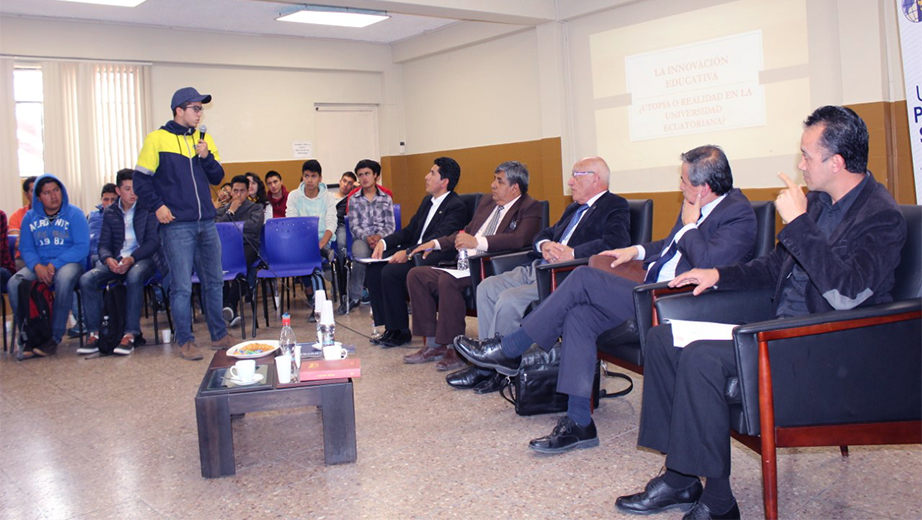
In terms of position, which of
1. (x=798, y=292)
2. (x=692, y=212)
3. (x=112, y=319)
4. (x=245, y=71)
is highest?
(x=245, y=71)

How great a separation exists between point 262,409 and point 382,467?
512 millimetres

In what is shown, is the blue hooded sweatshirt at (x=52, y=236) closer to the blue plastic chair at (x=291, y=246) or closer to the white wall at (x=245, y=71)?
the blue plastic chair at (x=291, y=246)

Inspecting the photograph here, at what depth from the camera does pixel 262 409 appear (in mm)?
2938

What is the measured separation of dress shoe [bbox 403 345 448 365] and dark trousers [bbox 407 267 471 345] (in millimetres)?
90

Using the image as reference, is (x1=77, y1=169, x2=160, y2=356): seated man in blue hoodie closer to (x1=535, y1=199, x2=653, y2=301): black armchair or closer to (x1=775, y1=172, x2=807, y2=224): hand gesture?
(x1=535, y1=199, x2=653, y2=301): black armchair

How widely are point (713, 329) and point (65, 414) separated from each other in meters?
3.24

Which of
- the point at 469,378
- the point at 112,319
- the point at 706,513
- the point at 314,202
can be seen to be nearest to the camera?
the point at 706,513

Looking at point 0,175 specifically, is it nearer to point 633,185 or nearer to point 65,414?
point 65,414

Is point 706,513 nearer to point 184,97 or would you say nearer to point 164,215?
point 164,215

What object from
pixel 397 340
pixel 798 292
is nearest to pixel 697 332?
pixel 798 292

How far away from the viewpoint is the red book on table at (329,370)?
9.86ft

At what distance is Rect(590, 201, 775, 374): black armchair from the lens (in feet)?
9.71

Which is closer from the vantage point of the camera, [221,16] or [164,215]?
[164,215]

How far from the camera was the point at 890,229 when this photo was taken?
228 centimetres
